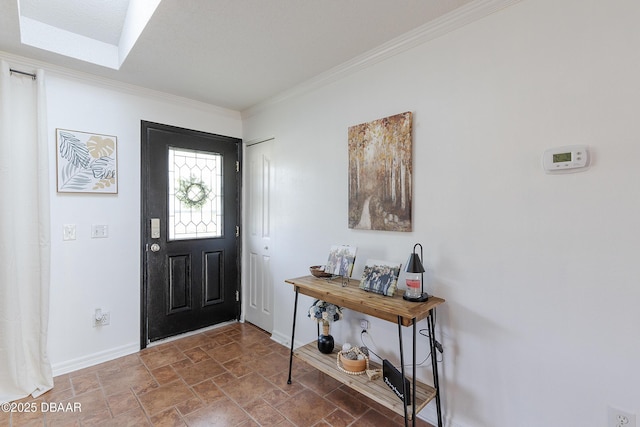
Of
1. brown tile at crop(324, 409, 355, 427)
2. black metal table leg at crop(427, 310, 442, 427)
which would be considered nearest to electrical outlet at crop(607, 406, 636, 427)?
black metal table leg at crop(427, 310, 442, 427)

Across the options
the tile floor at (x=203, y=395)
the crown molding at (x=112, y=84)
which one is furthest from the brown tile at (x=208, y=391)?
the crown molding at (x=112, y=84)

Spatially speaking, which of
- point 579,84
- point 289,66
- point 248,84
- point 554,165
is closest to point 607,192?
point 554,165

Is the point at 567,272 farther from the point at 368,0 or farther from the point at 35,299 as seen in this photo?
the point at 35,299

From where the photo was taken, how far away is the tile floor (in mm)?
1896

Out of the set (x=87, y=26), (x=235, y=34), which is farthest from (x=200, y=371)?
(x=87, y=26)

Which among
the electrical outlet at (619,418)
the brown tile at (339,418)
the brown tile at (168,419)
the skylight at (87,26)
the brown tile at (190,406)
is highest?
the skylight at (87,26)

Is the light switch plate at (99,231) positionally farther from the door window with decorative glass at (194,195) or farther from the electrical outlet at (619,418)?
the electrical outlet at (619,418)

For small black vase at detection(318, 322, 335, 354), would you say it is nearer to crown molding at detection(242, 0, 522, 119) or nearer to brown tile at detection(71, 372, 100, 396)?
brown tile at detection(71, 372, 100, 396)

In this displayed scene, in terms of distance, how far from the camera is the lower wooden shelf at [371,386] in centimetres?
165

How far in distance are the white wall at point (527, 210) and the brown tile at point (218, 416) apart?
1.06 m

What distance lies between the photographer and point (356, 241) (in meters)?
2.32

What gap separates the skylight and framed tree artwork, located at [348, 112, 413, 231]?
159 cm

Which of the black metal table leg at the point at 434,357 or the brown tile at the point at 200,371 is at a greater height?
the black metal table leg at the point at 434,357

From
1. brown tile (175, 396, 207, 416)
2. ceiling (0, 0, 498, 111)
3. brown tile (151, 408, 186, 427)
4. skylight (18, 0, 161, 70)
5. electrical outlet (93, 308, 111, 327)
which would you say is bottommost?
brown tile (175, 396, 207, 416)
